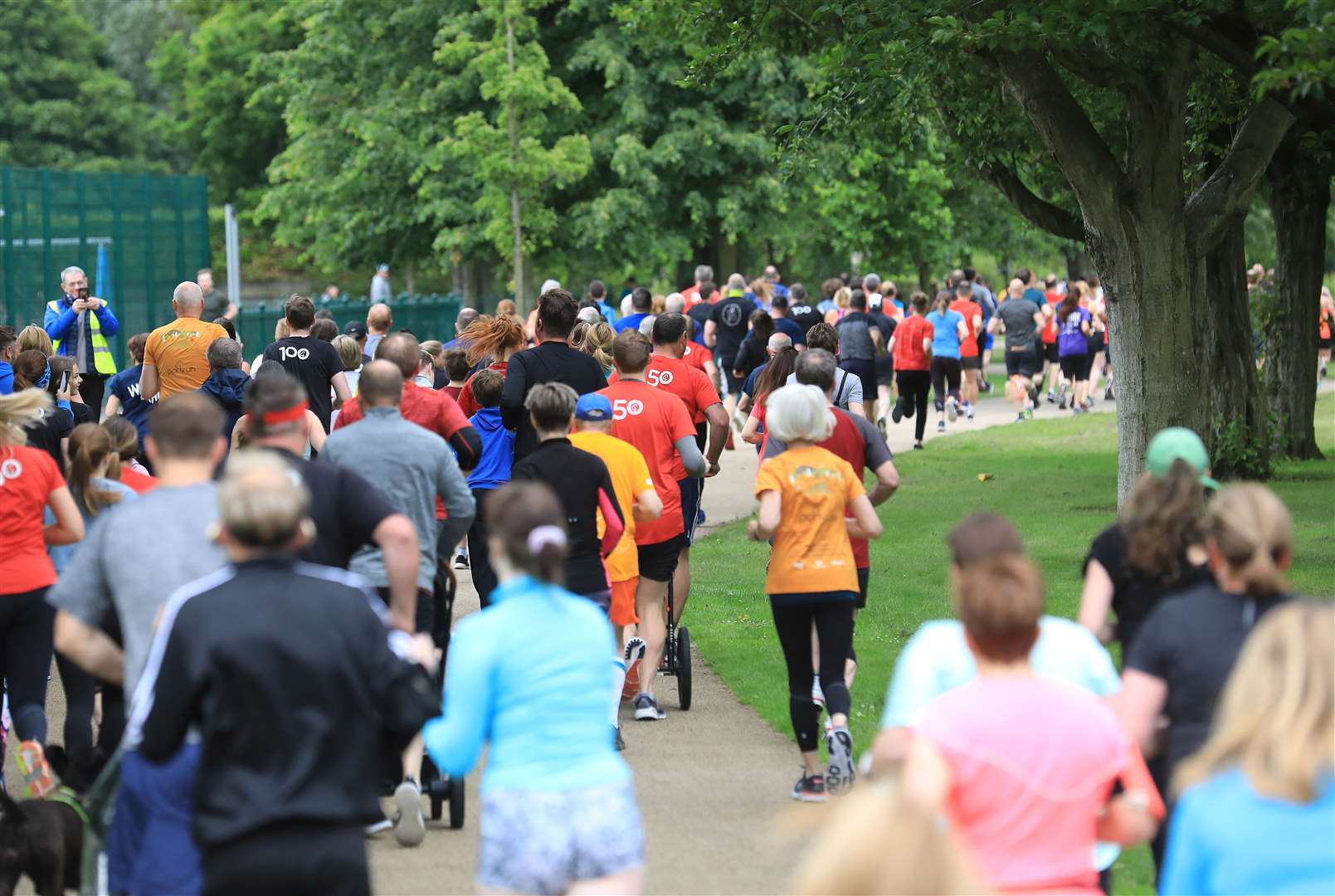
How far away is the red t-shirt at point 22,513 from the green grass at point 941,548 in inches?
146

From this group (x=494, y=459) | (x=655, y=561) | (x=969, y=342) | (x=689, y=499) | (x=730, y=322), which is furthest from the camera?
(x=969, y=342)

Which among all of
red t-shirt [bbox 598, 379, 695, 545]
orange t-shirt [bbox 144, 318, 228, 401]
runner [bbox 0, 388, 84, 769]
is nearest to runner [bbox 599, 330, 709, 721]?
red t-shirt [bbox 598, 379, 695, 545]

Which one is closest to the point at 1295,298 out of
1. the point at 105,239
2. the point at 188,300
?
the point at 188,300

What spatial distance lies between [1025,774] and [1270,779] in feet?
1.97

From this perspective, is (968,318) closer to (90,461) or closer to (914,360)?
(914,360)

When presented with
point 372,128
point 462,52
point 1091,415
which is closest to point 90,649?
point 1091,415

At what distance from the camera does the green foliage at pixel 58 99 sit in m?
57.3

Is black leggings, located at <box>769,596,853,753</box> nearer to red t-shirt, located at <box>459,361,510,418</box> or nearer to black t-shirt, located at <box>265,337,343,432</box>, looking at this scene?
red t-shirt, located at <box>459,361,510,418</box>

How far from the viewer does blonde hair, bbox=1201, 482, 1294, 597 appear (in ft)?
14.6

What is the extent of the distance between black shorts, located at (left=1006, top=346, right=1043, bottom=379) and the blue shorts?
22755mm

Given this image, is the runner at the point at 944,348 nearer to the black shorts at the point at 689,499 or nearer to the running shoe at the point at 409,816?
the black shorts at the point at 689,499

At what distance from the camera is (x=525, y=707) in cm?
454

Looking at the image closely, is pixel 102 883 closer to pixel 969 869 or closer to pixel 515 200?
pixel 969 869

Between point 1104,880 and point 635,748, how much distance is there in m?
3.81
